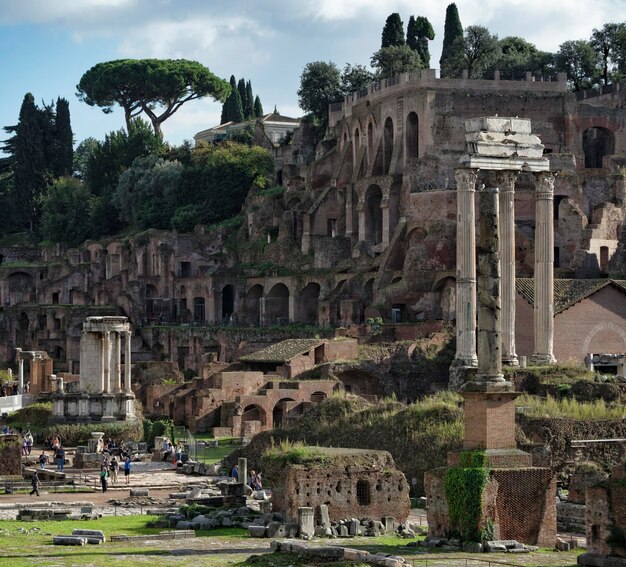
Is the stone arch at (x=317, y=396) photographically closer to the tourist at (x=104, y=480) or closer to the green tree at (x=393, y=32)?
the tourist at (x=104, y=480)

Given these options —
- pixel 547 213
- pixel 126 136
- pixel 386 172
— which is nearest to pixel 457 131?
pixel 386 172

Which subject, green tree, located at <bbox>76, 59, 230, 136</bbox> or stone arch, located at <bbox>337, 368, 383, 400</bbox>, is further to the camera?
green tree, located at <bbox>76, 59, 230, 136</bbox>

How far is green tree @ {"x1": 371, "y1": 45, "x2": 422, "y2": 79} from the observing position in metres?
99.1

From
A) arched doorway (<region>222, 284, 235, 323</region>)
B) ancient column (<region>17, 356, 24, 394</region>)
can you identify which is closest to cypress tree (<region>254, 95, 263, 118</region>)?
arched doorway (<region>222, 284, 235, 323</region>)

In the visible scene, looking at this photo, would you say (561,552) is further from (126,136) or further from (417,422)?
(126,136)

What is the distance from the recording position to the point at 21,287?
104188 mm

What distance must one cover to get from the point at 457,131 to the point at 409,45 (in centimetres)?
2163

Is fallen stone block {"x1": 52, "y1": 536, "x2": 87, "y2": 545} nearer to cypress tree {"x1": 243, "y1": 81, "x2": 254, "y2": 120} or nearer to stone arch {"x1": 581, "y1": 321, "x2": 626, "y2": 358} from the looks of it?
stone arch {"x1": 581, "y1": 321, "x2": 626, "y2": 358}

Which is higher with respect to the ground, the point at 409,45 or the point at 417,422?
the point at 409,45

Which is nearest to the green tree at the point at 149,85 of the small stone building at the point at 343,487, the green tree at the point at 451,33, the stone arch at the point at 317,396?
the green tree at the point at 451,33

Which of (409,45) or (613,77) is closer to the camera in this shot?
(613,77)

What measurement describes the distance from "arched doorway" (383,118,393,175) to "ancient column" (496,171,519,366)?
105 ft

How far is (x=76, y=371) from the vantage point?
285ft

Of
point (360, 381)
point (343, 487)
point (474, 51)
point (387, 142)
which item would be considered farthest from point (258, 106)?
point (343, 487)
